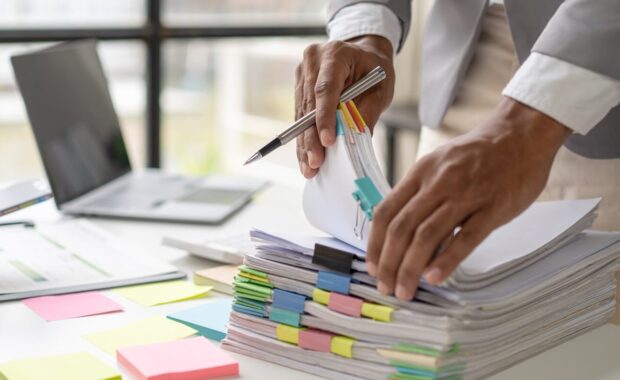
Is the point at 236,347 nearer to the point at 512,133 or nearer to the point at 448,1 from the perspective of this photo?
the point at 512,133

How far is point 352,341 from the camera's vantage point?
3.01ft

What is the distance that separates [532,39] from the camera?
131 cm

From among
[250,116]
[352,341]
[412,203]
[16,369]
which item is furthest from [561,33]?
[250,116]

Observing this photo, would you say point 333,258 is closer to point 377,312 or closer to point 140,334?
point 377,312

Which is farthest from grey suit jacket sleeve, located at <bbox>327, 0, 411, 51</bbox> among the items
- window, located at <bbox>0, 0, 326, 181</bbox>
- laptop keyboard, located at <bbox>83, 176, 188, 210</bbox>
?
window, located at <bbox>0, 0, 326, 181</bbox>

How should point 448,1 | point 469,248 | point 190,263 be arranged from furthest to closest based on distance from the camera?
point 448,1
point 190,263
point 469,248

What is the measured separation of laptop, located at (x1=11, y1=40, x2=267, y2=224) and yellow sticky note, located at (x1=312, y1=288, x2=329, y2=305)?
2.48 ft

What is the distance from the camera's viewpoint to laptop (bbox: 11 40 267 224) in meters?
1.69

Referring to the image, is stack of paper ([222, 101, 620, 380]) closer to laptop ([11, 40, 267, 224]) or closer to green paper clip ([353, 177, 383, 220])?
green paper clip ([353, 177, 383, 220])

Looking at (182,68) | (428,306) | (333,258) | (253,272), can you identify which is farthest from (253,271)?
(182,68)

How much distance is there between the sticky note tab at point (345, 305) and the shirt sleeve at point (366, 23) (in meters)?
0.55

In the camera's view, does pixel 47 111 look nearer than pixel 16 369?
No

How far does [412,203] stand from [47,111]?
41.2 inches

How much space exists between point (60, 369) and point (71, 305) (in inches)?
9.1
